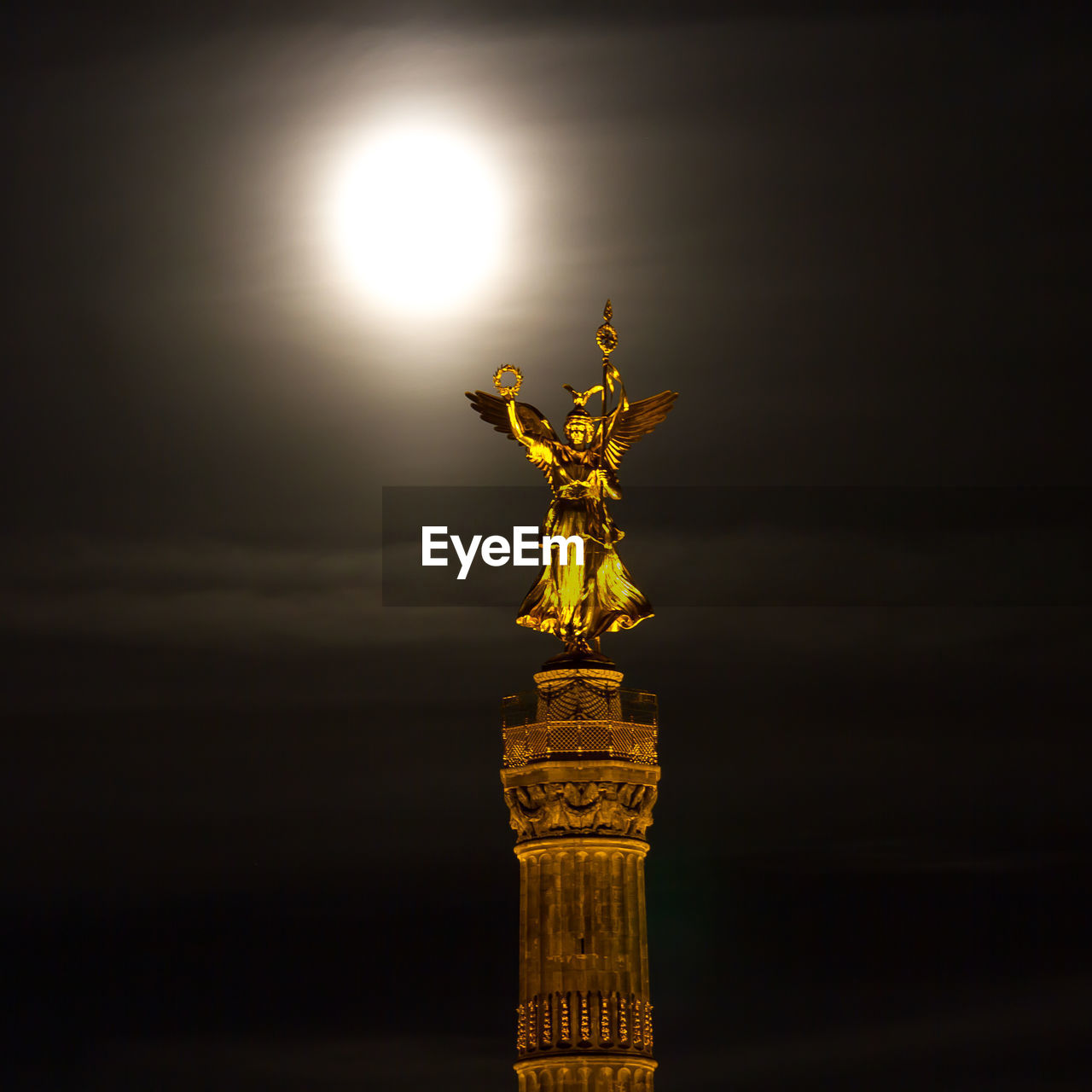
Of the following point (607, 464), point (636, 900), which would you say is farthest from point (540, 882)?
point (607, 464)

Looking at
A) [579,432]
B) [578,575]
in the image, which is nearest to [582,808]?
[578,575]

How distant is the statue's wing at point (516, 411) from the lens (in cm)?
8700

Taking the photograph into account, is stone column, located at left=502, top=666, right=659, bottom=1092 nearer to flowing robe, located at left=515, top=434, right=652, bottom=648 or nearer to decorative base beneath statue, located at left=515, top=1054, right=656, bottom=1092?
decorative base beneath statue, located at left=515, top=1054, right=656, bottom=1092

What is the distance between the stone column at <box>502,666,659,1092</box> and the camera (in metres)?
83.9

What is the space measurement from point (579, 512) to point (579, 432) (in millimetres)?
1848

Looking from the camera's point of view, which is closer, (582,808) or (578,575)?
(582,808)

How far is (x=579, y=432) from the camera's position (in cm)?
8712

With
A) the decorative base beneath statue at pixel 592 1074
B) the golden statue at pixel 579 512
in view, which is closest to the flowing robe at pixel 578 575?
the golden statue at pixel 579 512

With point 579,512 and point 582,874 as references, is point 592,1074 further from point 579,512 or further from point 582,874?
point 579,512

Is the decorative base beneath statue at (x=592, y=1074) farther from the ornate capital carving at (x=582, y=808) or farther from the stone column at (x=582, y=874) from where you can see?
the ornate capital carving at (x=582, y=808)

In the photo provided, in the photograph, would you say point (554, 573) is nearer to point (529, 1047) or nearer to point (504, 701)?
point (504, 701)

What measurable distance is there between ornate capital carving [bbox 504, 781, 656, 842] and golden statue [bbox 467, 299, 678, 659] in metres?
3.35

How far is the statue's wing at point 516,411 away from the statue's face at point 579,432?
0.40 m

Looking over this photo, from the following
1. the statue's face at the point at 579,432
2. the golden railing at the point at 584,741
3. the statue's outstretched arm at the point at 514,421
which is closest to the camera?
the golden railing at the point at 584,741
